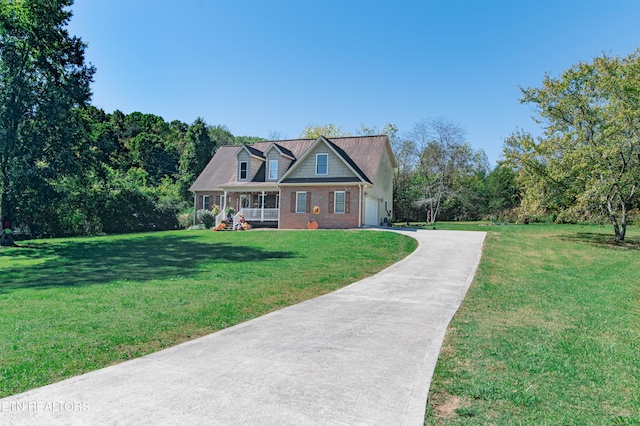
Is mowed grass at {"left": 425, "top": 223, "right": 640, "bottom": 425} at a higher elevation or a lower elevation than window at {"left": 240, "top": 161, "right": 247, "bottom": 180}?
lower

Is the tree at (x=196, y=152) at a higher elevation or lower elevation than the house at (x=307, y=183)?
higher

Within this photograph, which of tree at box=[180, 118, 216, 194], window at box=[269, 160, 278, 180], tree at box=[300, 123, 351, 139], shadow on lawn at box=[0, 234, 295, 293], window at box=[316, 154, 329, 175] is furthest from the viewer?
tree at box=[300, 123, 351, 139]

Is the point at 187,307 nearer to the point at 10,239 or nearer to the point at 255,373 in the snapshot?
the point at 255,373

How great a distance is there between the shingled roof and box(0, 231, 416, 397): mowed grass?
377 inches

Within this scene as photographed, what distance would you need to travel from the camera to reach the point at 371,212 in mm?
28578

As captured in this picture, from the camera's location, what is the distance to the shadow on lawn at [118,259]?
11043 millimetres

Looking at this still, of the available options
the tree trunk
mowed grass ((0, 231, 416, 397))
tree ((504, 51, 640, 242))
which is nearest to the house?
mowed grass ((0, 231, 416, 397))

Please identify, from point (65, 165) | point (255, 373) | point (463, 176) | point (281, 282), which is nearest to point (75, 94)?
point (65, 165)

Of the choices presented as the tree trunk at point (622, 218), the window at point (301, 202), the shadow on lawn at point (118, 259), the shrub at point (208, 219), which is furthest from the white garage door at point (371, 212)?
the tree trunk at point (622, 218)

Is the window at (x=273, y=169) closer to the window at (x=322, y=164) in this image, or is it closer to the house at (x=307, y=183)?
the house at (x=307, y=183)

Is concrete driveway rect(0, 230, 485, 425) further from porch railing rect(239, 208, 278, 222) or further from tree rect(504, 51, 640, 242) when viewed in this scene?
porch railing rect(239, 208, 278, 222)

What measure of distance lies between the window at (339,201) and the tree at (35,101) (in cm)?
1404

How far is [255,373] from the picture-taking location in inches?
177

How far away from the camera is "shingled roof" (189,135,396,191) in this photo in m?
28.7
